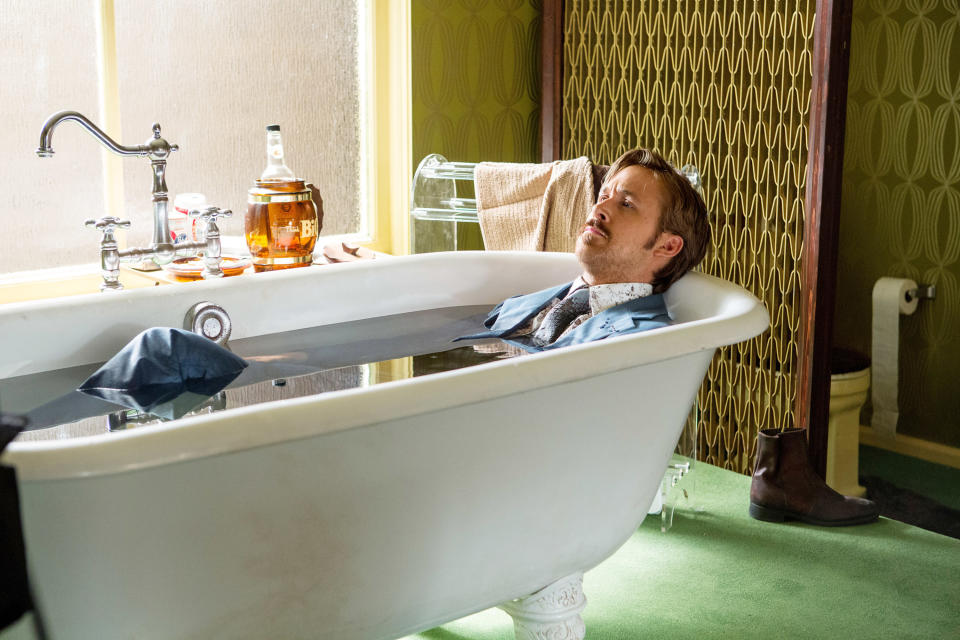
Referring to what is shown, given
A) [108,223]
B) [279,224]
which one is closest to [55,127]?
[108,223]

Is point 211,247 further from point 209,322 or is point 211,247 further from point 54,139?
point 54,139

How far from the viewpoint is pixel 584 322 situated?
6.75ft

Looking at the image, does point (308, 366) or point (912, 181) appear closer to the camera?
point (308, 366)

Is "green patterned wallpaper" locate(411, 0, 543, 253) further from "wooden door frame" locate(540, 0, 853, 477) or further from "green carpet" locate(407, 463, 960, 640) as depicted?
"green carpet" locate(407, 463, 960, 640)

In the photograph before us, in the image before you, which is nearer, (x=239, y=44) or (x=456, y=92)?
(x=239, y=44)

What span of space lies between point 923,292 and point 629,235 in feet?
4.67

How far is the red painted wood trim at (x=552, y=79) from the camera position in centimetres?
329

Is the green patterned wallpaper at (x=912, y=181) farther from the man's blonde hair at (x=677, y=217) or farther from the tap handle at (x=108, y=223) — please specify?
the tap handle at (x=108, y=223)

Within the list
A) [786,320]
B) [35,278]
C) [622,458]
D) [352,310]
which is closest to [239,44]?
[35,278]

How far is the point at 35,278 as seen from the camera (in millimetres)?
2701

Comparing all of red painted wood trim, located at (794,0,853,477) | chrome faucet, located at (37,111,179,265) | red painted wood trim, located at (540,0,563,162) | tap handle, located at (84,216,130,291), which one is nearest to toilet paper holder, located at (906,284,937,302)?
red painted wood trim, located at (794,0,853,477)

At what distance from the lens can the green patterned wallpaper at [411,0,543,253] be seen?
3.25 meters

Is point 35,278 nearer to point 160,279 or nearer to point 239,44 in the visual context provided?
point 160,279

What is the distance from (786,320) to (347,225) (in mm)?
1413
